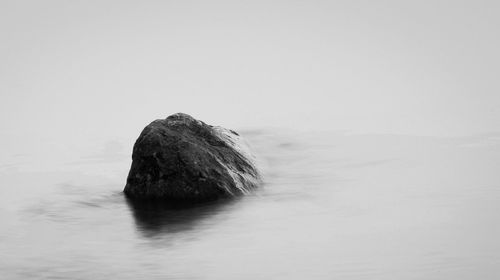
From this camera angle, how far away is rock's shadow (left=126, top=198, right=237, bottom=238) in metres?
10.8

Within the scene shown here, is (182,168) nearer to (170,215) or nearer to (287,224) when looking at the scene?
(170,215)

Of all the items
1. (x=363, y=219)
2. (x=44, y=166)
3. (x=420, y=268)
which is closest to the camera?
(x=420, y=268)

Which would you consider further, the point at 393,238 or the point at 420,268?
the point at 393,238

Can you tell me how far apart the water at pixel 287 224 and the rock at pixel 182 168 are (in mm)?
364

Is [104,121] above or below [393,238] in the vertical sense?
above

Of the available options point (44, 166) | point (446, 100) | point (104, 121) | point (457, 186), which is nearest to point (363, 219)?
point (457, 186)

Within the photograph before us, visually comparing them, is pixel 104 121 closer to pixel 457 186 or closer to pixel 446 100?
pixel 446 100

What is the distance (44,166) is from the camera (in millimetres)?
17391

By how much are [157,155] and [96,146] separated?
8.83 meters

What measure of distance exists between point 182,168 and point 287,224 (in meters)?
2.21

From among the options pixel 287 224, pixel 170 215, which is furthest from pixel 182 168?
pixel 287 224

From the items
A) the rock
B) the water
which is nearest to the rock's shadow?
the water

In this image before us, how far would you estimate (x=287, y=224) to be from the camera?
1087 centimetres

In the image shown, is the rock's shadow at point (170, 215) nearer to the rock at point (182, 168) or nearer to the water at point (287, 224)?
the water at point (287, 224)
